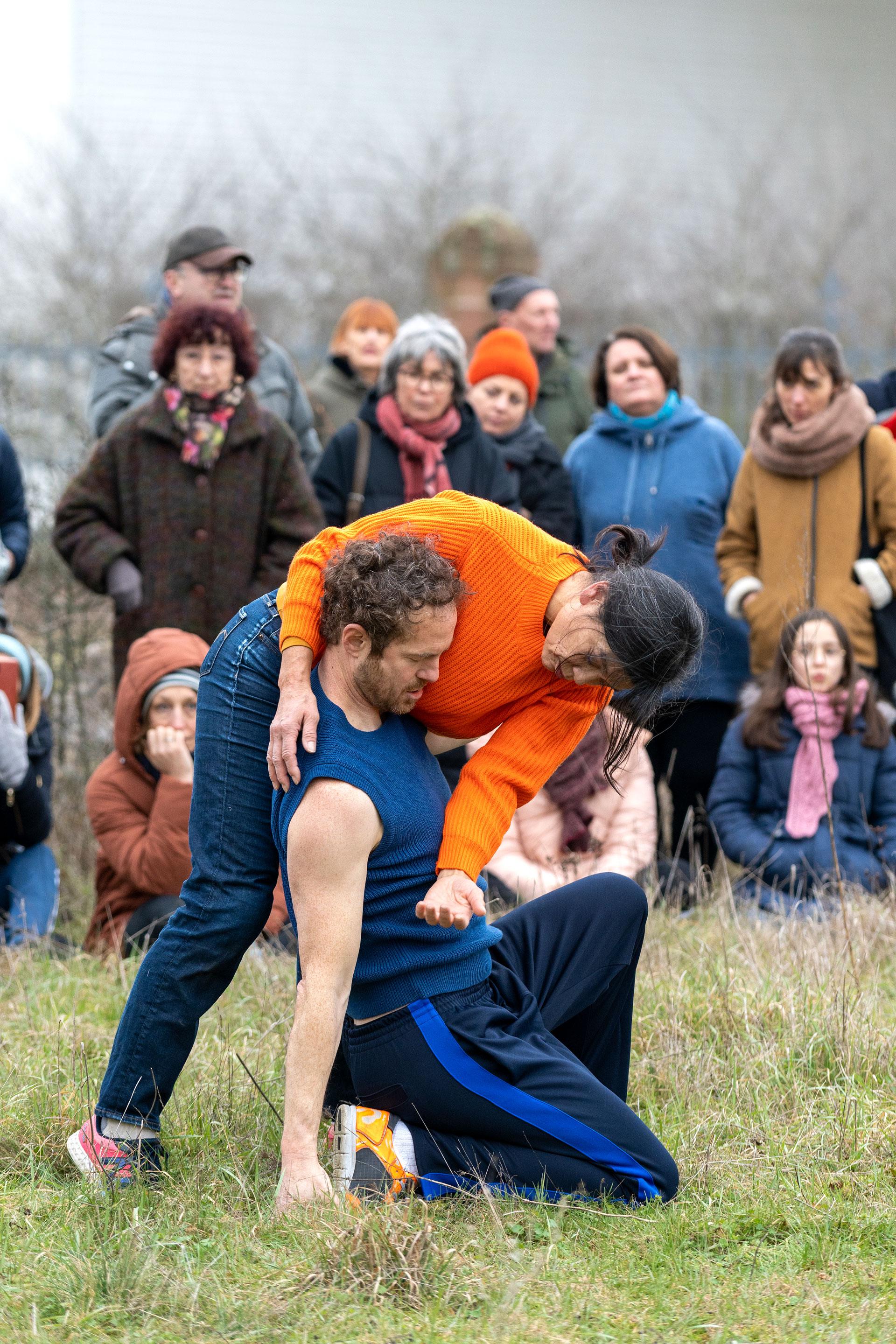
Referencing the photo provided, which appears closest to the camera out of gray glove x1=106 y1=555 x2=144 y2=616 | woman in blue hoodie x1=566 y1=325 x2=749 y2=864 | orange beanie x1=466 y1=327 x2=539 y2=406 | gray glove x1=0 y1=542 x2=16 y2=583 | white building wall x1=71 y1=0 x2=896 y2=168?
gray glove x1=106 y1=555 x2=144 y2=616

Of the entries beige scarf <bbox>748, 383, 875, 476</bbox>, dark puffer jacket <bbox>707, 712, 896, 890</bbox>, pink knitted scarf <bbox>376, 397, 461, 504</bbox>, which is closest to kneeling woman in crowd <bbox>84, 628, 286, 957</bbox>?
pink knitted scarf <bbox>376, 397, 461, 504</bbox>

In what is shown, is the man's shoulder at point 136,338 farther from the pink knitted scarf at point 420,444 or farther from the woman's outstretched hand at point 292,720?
the woman's outstretched hand at point 292,720

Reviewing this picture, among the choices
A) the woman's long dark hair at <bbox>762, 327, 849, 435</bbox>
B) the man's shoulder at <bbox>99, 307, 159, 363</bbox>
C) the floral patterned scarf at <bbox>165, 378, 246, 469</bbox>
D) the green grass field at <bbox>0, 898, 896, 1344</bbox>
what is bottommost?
the green grass field at <bbox>0, 898, 896, 1344</bbox>

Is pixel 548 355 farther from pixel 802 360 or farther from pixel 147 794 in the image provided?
pixel 147 794

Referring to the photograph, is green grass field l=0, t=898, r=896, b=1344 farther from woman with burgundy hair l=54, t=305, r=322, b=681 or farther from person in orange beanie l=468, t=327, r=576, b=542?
person in orange beanie l=468, t=327, r=576, b=542

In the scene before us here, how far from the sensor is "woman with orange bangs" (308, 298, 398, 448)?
7141 mm

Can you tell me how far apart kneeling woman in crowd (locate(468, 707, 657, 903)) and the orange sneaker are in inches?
92.8

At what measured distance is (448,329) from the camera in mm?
5879

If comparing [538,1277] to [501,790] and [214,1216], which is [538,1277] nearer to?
[214,1216]

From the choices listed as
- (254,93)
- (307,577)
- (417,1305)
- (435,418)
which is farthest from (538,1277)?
(254,93)

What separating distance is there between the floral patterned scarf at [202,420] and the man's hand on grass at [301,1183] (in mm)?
3053

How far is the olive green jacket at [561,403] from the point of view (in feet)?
23.4

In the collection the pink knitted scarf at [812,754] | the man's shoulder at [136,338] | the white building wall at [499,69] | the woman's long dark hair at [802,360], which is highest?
the white building wall at [499,69]

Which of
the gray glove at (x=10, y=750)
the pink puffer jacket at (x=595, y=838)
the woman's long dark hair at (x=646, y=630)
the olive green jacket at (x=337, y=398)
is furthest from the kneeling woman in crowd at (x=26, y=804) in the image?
the woman's long dark hair at (x=646, y=630)
